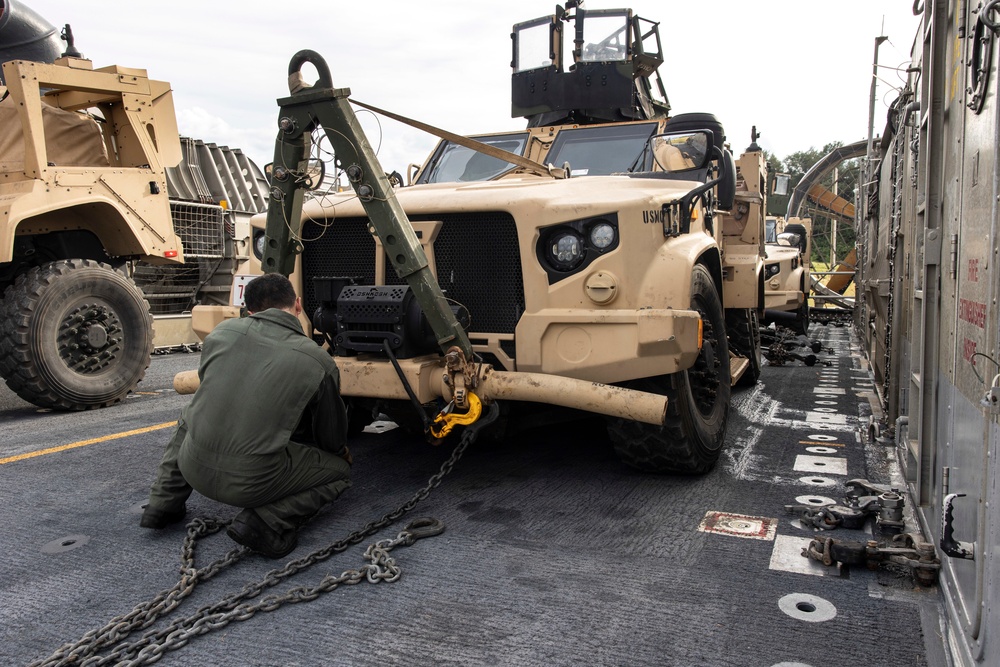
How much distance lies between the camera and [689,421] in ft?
13.1

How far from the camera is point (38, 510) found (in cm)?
384

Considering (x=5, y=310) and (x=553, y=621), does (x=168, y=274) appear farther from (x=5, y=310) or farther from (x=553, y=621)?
(x=553, y=621)

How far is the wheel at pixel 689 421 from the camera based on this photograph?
3910 mm

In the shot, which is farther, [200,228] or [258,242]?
[200,228]

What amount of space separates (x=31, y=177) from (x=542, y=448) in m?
4.76

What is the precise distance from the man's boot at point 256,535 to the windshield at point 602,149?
3256 mm

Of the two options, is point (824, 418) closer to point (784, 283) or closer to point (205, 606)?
point (205, 606)

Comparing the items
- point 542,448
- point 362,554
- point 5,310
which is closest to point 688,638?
point 362,554

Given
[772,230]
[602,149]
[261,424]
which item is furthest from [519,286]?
[772,230]

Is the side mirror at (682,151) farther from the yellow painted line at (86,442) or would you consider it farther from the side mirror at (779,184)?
the yellow painted line at (86,442)

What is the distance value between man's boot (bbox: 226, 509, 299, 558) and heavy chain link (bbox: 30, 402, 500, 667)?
0.09 m

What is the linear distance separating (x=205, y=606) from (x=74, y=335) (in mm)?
4736

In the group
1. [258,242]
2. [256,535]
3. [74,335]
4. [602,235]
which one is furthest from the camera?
[74,335]

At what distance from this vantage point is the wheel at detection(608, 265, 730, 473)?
391 cm
